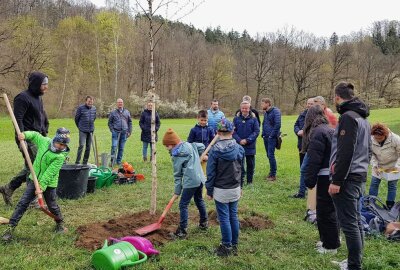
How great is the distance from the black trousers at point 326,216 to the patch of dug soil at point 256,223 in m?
1.28

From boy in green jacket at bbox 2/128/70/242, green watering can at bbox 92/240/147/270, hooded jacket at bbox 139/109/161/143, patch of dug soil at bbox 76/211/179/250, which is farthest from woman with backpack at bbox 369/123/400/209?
hooded jacket at bbox 139/109/161/143

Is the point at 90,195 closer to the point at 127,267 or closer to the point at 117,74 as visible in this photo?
the point at 127,267

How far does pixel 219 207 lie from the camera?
5.47 meters

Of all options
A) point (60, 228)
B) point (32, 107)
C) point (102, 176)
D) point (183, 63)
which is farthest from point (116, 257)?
point (183, 63)

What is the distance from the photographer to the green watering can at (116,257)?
4527mm

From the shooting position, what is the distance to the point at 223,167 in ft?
17.8

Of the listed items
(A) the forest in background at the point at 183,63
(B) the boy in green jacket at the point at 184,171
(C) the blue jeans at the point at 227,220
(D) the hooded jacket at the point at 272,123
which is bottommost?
(C) the blue jeans at the point at 227,220

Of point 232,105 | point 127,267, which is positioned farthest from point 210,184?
point 232,105

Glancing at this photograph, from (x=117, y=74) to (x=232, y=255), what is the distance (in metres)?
52.0

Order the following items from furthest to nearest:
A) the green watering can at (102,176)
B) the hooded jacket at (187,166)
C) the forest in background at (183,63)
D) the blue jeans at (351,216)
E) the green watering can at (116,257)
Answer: the forest in background at (183,63) → the green watering can at (102,176) → the hooded jacket at (187,166) → the blue jeans at (351,216) → the green watering can at (116,257)

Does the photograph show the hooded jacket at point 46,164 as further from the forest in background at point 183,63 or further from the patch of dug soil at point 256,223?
the forest in background at point 183,63

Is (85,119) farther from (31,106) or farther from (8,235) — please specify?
(8,235)

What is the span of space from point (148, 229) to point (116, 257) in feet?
4.96

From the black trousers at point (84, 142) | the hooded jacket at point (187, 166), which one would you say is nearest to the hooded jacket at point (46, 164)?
the hooded jacket at point (187, 166)
